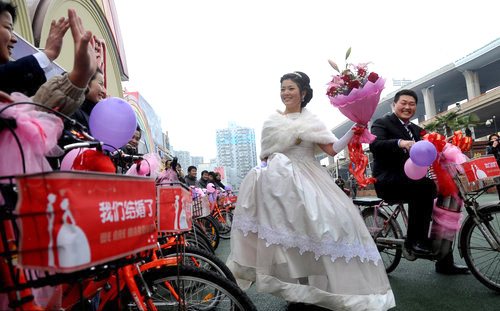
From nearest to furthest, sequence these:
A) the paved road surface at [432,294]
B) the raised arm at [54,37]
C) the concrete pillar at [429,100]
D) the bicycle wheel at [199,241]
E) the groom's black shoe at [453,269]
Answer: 1. the raised arm at [54,37]
2. the paved road surface at [432,294]
3. the groom's black shoe at [453,269]
4. the bicycle wheel at [199,241]
5. the concrete pillar at [429,100]

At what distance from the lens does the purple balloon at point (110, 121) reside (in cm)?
188

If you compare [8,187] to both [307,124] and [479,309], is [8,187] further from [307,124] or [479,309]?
[479,309]

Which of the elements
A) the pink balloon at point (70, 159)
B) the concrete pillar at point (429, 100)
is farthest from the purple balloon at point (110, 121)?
the concrete pillar at point (429, 100)

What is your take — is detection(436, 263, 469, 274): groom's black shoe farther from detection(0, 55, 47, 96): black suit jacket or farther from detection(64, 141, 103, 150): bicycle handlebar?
detection(0, 55, 47, 96): black suit jacket

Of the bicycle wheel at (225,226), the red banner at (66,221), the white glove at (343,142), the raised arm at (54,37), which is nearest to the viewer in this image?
the red banner at (66,221)

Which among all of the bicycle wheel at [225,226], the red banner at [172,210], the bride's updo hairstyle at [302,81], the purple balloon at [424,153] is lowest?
the bicycle wheel at [225,226]

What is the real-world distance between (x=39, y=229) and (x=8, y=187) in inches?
9.2

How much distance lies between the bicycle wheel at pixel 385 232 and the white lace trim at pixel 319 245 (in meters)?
1.01

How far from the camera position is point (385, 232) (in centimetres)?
336

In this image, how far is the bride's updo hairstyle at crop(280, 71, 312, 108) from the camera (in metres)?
3.00

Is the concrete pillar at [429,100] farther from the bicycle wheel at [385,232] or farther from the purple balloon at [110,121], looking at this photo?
the purple balloon at [110,121]

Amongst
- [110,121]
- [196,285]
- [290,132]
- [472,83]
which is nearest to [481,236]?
[290,132]

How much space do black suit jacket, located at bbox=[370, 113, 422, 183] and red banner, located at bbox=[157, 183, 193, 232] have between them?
6.70ft

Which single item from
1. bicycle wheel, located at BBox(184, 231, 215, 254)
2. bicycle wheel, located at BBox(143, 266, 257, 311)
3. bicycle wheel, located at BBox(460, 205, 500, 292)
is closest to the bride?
bicycle wheel, located at BBox(143, 266, 257, 311)
